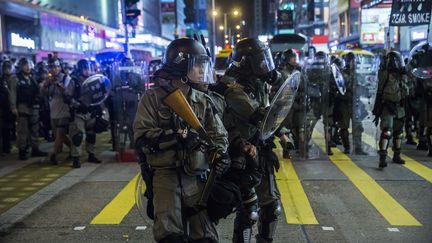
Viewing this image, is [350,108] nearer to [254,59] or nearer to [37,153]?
[254,59]

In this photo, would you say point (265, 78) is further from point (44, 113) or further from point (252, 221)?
point (44, 113)

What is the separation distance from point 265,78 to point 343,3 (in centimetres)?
5028

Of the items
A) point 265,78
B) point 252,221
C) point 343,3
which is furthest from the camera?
point 343,3

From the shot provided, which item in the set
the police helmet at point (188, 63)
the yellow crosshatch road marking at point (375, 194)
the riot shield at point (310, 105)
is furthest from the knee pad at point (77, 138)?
the police helmet at point (188, 63)

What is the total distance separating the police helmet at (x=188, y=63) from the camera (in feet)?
11.6

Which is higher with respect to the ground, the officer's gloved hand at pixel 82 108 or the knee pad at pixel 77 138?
the officer's gloved hand at pixel 82 108

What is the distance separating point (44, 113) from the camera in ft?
39.9

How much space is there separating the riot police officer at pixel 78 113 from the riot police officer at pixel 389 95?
499 cm

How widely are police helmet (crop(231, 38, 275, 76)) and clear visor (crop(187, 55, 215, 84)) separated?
2.67 ft

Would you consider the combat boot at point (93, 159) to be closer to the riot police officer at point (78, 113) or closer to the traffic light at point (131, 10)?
the riot police officer at point (78, 113)

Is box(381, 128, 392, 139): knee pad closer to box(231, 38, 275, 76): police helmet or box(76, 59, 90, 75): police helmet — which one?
box(231, 38, 275, 76): police helmet

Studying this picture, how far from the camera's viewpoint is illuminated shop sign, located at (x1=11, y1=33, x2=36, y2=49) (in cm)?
1920

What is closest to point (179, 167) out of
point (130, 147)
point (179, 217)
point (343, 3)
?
point (179, 217)

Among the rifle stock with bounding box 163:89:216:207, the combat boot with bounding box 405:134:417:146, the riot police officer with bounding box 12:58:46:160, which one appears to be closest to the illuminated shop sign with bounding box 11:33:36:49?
the riot police officer with bounding box 12:58:46:160
